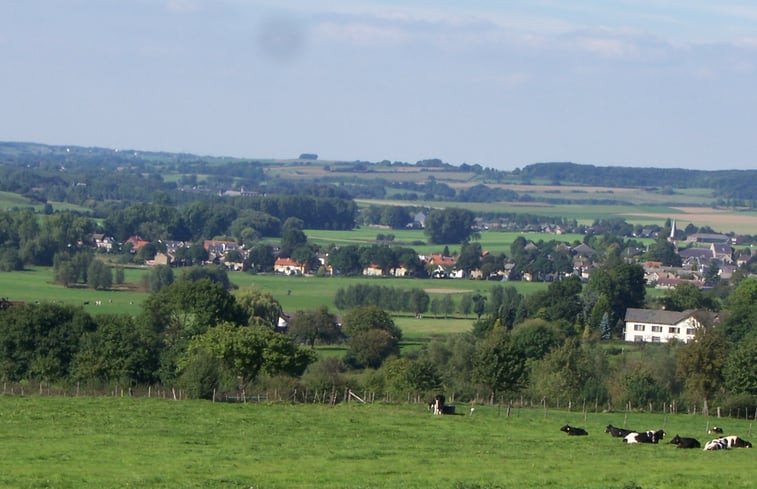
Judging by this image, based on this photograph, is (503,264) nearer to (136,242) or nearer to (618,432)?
(136,242)

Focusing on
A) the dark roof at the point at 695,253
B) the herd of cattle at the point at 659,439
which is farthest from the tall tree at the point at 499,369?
the dark roof at the point at 695,253

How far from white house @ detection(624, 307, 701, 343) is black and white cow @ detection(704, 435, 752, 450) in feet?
156

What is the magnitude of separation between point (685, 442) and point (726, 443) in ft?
3.00

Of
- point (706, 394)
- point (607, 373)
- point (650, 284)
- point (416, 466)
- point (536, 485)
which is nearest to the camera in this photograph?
point (536, 485)

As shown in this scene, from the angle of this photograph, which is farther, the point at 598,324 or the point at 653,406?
the point at 598,324

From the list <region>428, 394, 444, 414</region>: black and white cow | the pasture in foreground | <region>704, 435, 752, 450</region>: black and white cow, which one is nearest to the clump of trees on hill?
<region>428, 394, 444, 414</region>: black and white cow

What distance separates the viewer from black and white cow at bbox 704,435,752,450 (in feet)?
101

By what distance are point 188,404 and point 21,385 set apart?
8.08 meters

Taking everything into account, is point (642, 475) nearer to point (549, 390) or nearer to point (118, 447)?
point (118, 447)

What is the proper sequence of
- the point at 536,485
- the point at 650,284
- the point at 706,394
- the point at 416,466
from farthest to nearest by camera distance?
1. the point at 650,284
2. the point at 706,394
3. the point at 416,466
4. the point at 536,485

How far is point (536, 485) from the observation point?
78.5 ft

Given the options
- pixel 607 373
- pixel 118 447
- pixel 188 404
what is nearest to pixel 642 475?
pixel 118 447

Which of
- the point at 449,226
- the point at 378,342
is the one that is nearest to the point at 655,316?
the point at 378,342

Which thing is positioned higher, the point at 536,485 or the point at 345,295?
the point at 536,485
